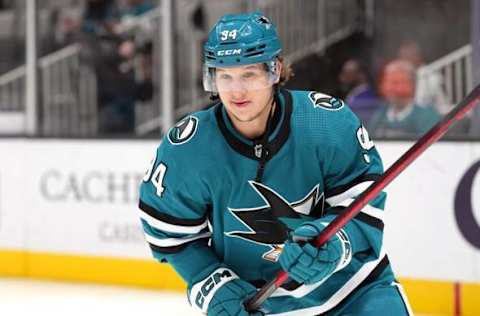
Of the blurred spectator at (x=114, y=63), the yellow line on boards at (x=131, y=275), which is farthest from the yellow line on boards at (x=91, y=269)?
the blurred spectator at (x=114, y=63)

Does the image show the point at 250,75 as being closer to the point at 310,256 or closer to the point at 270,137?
the point at 270,137

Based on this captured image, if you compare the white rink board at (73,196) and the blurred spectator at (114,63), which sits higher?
the blurred spectator at (114,63)

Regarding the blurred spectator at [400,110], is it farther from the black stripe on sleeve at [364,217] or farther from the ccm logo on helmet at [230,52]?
the ccm logo on helmet at [230,52]

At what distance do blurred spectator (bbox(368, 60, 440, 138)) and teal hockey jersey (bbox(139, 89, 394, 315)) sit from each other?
8.05ft

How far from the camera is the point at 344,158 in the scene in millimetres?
2314

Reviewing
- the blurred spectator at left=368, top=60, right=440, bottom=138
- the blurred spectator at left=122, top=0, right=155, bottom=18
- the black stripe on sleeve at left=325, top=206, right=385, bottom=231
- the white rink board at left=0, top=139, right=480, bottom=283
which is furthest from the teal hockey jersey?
the blurred spectator at left=122, top=0, right=155, bottom=18

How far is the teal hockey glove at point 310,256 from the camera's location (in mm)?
2160

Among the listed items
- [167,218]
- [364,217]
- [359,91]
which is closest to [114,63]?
[359,91]

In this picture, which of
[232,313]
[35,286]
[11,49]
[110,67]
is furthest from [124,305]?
[232,313]

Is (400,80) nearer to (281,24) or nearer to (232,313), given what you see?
(281,24)

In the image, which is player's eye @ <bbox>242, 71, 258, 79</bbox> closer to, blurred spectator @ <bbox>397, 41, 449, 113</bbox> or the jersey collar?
the jersey collar

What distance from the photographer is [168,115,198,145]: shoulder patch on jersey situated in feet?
7.82

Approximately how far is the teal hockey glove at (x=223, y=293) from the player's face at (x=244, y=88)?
37 cm

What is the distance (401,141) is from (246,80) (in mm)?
2605
